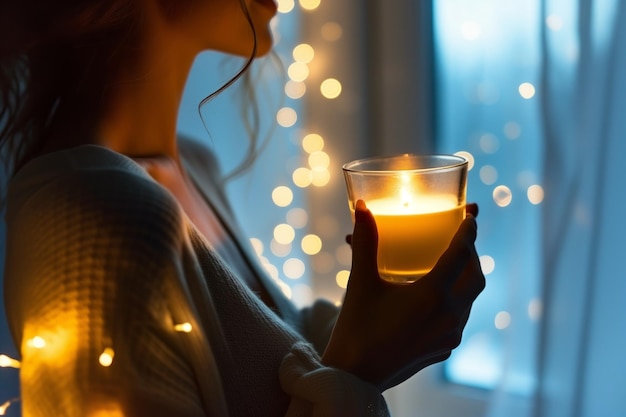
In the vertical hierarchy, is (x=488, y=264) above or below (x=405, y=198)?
below

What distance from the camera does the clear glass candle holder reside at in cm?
76

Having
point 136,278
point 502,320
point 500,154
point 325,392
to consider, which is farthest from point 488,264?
point 136,278

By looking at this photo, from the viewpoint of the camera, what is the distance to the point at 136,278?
661 mm

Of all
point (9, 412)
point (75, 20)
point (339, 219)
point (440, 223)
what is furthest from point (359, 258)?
point (339, 219)

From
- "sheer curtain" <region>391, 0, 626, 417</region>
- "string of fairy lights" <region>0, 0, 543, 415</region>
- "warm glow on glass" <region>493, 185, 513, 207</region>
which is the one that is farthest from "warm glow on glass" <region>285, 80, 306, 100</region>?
"warm glow on glass" <region>493, 185, 513, 207</region>

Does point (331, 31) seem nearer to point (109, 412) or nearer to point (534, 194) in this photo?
point (534, 194)

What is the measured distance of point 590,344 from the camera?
50.5 inches

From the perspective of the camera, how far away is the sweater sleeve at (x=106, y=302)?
653mm

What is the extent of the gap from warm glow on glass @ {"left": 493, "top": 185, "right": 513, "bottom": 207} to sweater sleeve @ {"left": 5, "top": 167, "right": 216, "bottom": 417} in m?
0.91

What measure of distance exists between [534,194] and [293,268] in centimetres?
63

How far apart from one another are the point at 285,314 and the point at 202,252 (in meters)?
0.29

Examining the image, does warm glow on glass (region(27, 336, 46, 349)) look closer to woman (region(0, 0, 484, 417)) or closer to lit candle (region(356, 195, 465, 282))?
woman (region(0, 0, 484, 417))

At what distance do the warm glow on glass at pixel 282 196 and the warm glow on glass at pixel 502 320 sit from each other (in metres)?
0.57

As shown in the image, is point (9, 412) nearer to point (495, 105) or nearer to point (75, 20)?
point (75, 20)
